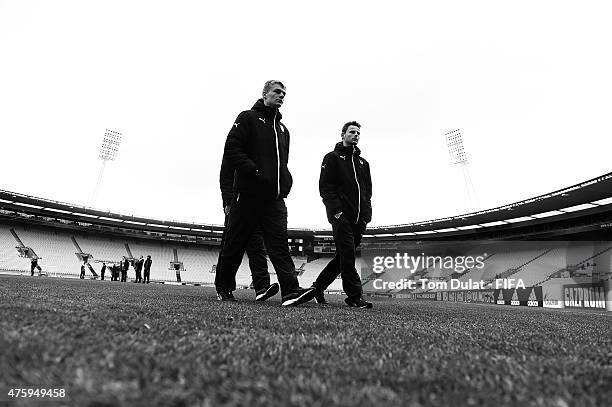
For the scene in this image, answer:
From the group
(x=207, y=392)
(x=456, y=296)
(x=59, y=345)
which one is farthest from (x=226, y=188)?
(x=456, y=296)

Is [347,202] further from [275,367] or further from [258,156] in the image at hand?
[275,367]

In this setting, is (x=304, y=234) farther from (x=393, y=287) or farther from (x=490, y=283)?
(x=490, y=283)

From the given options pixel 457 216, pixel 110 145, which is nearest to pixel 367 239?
pixel 457 216

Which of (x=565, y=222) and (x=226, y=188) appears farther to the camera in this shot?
(x=565, y=222)

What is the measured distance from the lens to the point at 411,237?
34906 millimetres

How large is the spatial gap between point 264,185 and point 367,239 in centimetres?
3547

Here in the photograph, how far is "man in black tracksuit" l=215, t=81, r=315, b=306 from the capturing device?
12.9ft

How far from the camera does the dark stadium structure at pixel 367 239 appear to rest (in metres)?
21.9

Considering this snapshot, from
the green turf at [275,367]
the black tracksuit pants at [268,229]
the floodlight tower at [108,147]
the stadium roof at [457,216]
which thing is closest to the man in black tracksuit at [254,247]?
the black tracksuit pants at [268,229]

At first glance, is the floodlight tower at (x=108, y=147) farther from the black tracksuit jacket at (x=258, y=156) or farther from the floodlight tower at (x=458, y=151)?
the black tracksuit jacket at (x=258, y=156)

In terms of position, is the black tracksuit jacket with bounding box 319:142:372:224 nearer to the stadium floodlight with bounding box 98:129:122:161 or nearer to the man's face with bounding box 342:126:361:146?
the man's face with bounding box 342:126:361:146

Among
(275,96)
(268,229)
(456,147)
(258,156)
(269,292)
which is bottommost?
(269,292)

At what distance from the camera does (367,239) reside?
38.7 metres

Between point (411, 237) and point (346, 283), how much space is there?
31.4 m
